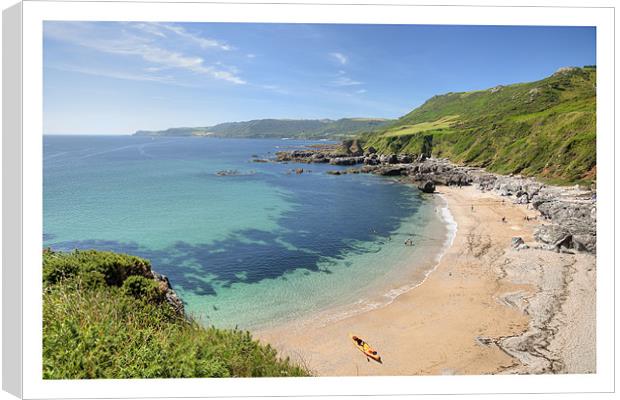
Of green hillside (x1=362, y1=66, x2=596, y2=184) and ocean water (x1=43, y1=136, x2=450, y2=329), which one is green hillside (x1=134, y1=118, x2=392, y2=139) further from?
ocean water (x1=43, y1=136, x2=450, y2=329)

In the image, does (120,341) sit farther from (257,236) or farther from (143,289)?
(257,236)

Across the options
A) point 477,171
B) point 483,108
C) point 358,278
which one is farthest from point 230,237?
point 483,108

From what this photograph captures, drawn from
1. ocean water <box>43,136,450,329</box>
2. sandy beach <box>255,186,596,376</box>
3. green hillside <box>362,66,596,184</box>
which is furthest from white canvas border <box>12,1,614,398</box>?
green hillside <box>362,66,596,184</box>

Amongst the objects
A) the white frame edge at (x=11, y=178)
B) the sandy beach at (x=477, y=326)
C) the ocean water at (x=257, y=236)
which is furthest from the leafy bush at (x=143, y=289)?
the sandy beach at (x=477, y=326)

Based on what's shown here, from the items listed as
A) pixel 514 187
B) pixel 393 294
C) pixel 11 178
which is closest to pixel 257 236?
pixel 393 294

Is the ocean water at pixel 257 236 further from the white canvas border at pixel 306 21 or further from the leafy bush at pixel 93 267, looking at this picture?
the white canvas border at pixel 306 21
